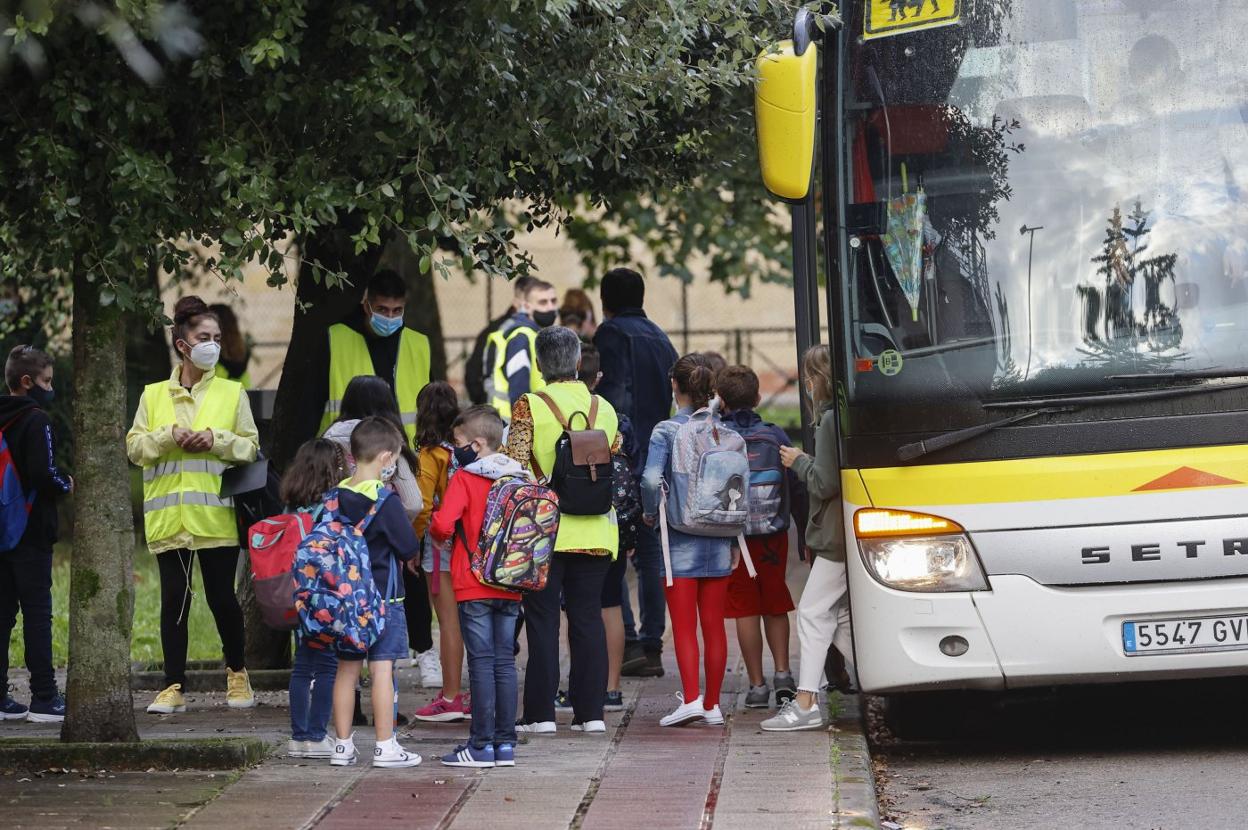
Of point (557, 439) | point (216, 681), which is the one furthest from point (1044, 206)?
point (216, 681)

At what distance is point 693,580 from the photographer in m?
8.35

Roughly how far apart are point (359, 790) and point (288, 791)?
0.24 m

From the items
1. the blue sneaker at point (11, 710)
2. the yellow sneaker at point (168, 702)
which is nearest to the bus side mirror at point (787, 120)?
the yellow sneaker at point (168, 702)

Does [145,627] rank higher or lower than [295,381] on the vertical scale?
lower

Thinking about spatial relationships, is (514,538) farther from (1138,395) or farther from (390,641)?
(1138,395)

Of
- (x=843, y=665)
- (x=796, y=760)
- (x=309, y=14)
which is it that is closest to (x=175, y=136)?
(x=309, y=14)

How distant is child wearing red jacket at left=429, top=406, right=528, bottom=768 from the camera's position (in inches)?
282

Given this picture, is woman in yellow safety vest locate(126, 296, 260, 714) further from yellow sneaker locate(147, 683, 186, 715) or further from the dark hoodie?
the dark hoodie

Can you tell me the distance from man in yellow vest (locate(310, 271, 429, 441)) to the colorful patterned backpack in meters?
1.76

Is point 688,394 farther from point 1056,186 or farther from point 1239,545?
point 1239,545

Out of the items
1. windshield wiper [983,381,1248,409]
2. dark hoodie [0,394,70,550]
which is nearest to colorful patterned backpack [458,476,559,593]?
windshield wiper [983,381,1248,409]

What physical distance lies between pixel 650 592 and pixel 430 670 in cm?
124

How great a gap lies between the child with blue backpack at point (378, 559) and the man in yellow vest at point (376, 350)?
1.67m

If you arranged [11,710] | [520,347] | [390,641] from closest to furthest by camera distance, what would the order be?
[390,641], [11,710], [520,347]
